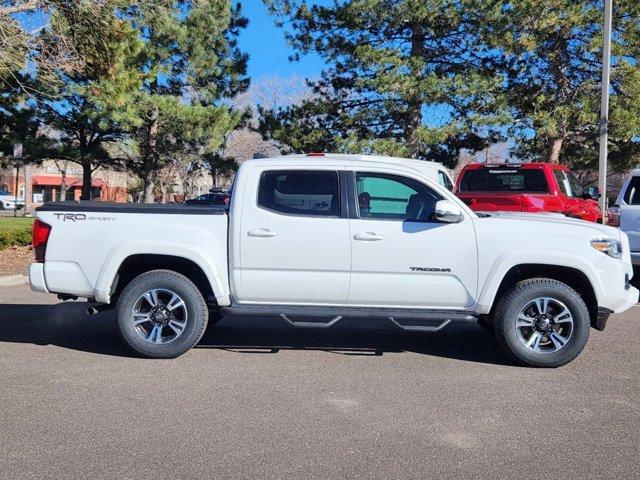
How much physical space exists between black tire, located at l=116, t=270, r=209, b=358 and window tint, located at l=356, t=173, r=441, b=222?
5.91 feet

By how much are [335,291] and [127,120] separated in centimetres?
1538

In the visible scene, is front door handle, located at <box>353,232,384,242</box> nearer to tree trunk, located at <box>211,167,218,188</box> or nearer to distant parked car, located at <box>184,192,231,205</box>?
distant parked car, located at <box>184,192,231,205</box>

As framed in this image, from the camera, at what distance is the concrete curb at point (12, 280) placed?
11133 millimetres

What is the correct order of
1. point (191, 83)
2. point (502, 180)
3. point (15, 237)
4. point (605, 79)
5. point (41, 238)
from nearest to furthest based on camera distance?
point (41, 238), point (502, 180), point (15, 237), point (605, 79), point (191, 83)

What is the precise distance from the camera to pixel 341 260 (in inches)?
241

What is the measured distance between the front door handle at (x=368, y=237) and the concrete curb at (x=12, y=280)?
7619 mm

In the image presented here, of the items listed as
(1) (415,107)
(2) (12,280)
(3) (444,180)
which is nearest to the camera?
(3) (444,180)

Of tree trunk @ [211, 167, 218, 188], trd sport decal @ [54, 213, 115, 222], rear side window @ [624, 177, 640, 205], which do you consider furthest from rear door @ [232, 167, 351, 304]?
tree trunk @ [211, 167, 218, 188]

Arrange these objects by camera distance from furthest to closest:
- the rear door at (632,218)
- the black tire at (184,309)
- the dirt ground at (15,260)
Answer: the dirt ground at (15,260) < the rear door at (632,218) < the black tire at (184,309)

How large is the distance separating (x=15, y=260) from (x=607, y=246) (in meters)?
11.6

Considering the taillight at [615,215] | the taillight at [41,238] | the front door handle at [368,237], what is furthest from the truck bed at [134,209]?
the taillight at [615,215]

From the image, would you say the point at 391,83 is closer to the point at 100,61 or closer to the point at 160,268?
the point at 100,61

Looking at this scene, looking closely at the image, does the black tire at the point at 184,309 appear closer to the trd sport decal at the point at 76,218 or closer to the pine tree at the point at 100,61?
the trd sport decal at the point at 76,218

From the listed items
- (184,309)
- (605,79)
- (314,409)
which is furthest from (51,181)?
(314,409)
